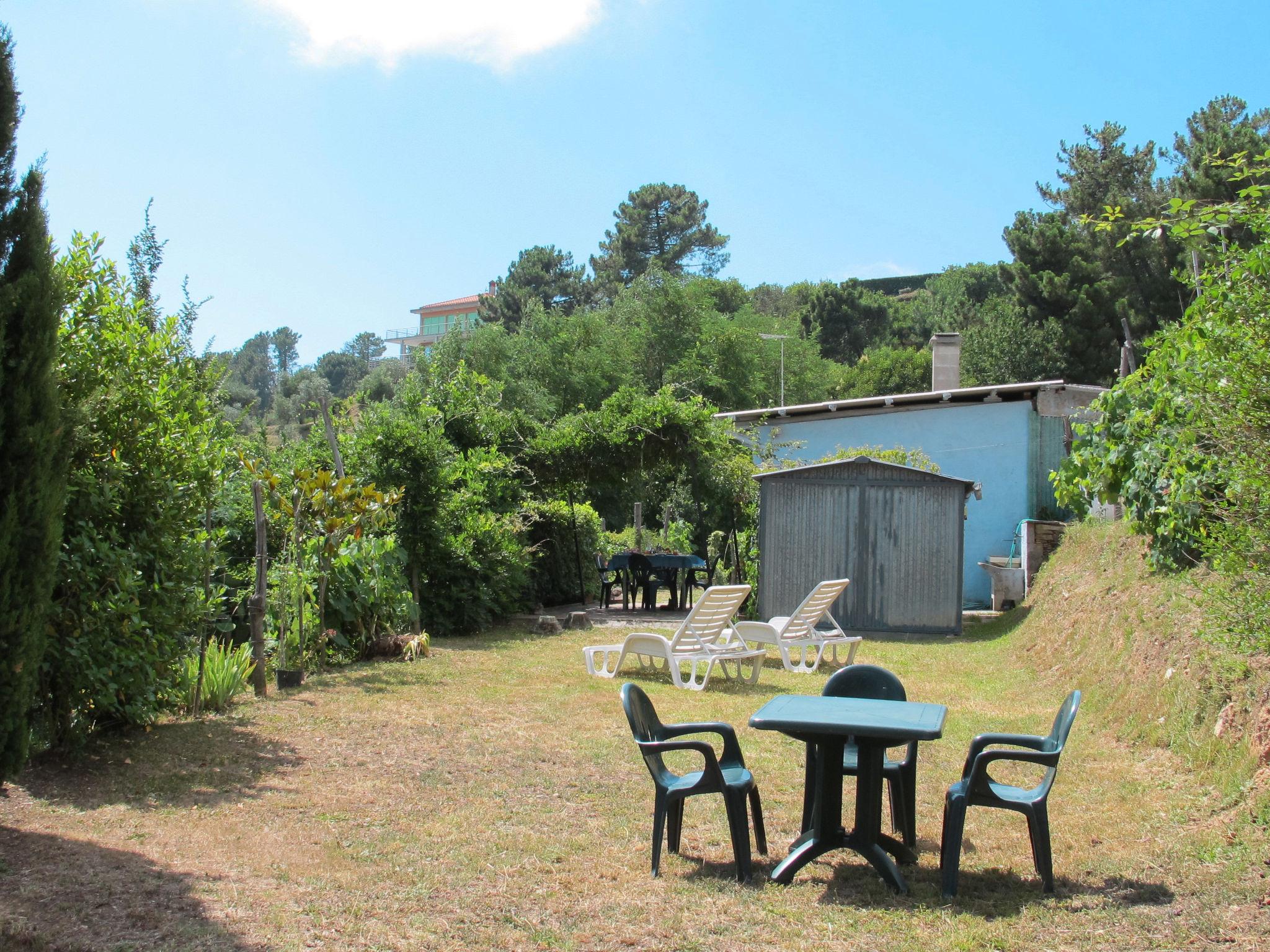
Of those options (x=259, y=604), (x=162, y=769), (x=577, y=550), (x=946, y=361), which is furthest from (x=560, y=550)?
(x=162, y=769)

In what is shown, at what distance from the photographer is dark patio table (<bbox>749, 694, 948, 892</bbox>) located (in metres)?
4.08

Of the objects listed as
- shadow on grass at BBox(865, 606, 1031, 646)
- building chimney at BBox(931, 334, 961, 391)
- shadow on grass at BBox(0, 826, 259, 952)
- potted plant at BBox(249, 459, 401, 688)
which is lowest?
shadow on grass at BBox(865, 606, 1031, 646)

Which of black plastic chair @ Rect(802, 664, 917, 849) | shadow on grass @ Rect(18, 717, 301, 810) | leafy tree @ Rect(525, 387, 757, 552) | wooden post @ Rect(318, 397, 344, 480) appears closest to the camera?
black plastic chair @ Rect(802, 664, 917, 849)

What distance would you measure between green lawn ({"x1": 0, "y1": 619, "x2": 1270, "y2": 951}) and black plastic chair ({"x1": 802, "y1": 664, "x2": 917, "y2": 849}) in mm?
168

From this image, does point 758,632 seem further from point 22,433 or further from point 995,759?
point 22,433

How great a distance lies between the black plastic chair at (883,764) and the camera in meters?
4.55

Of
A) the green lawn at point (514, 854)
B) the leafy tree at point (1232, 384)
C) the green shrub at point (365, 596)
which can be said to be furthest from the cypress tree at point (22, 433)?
the green shrub at point (365, 596)

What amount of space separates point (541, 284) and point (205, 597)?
4892cm

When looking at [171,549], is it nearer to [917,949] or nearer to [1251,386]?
[917,949]

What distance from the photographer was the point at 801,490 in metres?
14.2

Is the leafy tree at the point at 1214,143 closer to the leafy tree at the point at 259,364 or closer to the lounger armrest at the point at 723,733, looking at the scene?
the lounger armrest at the point at 723,733

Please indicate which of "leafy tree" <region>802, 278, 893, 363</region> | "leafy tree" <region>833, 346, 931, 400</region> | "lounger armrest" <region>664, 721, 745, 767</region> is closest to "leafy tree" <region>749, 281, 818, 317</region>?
"leafy tree" <region>802, 278, 893, 363</region>

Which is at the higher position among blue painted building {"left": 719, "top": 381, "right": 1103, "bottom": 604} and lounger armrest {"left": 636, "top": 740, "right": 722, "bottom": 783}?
blue painted building {"left": 719, "top": 381, "right": 1103, "bottom": 604}

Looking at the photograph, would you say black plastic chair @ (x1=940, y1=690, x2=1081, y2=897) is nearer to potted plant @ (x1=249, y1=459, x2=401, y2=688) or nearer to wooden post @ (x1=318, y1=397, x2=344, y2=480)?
potted plant @ (x1=249, y1=459, x2=401, y2=688)
